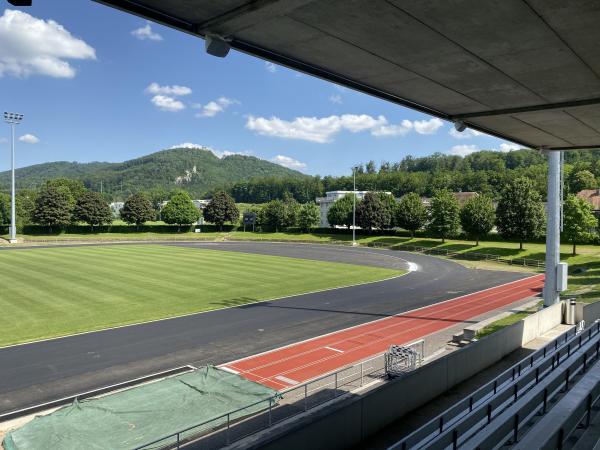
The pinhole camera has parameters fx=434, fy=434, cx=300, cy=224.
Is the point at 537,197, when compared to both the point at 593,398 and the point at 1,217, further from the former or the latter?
the point at 1,217

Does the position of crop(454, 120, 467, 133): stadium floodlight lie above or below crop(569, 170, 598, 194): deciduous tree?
below

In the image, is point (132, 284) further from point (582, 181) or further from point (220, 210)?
point (582, 181)

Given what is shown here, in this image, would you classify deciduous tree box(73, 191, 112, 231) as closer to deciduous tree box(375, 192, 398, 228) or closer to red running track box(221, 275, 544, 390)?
deciduous tree box(375, 192, 398, 228)

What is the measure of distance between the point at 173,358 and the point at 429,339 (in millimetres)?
12227

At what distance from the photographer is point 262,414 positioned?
13180 millimetres

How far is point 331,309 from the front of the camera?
28250 mm

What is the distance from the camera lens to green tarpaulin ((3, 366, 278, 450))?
36.2 ft

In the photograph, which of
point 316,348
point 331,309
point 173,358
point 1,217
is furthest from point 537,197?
point 1,217

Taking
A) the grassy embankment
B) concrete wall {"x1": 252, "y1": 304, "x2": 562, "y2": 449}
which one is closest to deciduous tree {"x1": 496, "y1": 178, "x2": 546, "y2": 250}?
the grassy embankment

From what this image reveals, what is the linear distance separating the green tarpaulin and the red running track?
103 inches

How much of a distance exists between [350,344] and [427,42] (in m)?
16.1

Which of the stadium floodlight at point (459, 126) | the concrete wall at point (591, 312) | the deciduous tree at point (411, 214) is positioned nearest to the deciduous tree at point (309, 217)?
the deciduous tree at point (411, 214)

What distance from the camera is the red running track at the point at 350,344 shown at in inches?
674

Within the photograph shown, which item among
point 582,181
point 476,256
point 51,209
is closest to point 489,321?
point 476,256
